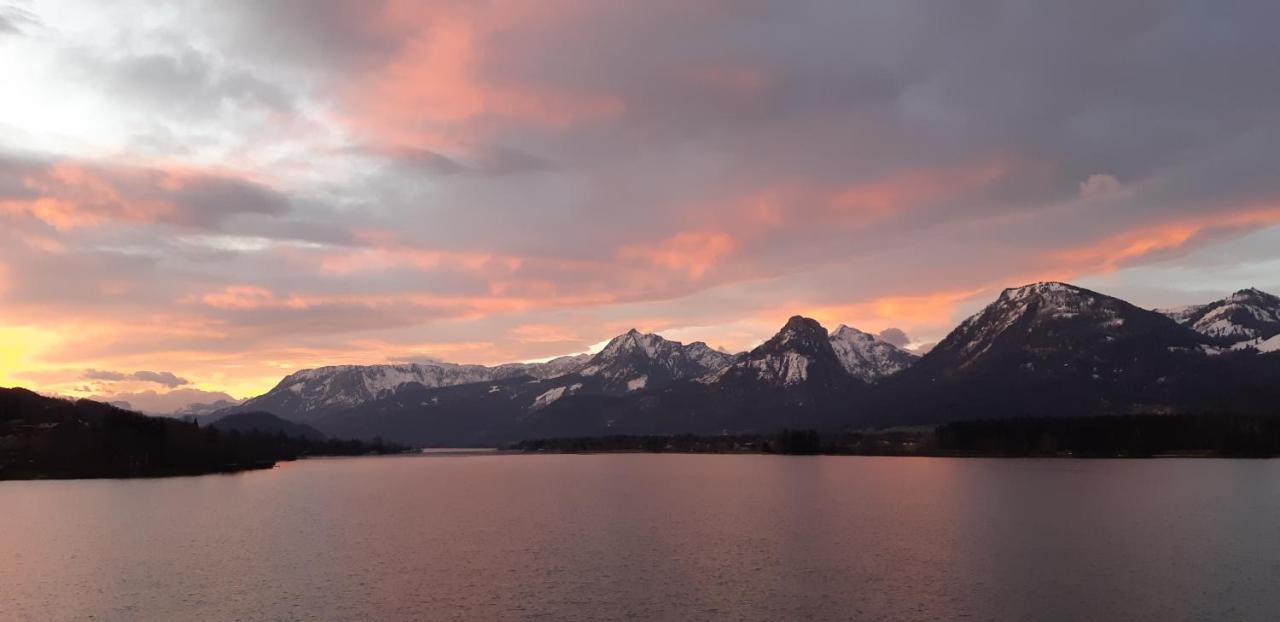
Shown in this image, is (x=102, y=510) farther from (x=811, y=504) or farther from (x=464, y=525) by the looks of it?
(x=811, y=504)

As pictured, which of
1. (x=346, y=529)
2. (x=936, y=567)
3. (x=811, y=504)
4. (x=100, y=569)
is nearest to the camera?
(x=936, y=567)

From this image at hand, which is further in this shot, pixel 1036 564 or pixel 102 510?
pixel 102 510

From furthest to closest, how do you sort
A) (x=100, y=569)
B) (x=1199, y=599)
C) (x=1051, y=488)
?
(x=1051, y=488) < (x=100, y=569) < (x=1199, y=599)

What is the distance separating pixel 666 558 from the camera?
295 ft

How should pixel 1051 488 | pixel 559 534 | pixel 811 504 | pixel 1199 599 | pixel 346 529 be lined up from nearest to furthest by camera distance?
pixel 1199 599, pixel 559 534, pixel 346 529, pixel 811 504, pixel 1051 488

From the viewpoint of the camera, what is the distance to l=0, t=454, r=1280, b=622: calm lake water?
219ft

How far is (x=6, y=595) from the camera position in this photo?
74438mm

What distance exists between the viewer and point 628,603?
6812 cm

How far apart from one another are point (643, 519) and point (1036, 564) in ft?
195

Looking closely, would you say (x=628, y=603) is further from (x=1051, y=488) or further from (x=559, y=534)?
(x=1051, y=488)

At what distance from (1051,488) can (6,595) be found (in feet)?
556

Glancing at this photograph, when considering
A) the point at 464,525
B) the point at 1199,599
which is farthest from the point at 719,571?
the point at 464,525

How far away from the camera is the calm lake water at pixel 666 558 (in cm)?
6681

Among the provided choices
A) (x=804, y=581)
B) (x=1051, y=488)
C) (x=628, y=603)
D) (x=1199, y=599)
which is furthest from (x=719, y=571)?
(x=1051, y=488)
